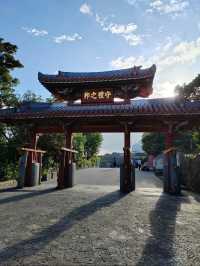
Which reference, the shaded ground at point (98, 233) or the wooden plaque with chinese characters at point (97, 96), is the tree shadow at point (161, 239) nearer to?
the shaded ground at point (98, 233)

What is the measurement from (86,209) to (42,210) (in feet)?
4.54

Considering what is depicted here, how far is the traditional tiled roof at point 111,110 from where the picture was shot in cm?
1425

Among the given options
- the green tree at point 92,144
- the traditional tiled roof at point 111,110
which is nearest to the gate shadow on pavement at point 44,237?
the traditional tiled roof at point 111,110

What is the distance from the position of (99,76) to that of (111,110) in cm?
332

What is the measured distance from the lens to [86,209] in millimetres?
9125

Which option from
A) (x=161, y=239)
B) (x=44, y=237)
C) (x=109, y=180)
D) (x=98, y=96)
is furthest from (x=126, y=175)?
(x=44, y=237)

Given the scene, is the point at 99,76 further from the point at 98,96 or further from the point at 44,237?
the point at 44,237

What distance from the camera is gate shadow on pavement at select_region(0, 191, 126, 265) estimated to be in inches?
185

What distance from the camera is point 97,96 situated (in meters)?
17.4

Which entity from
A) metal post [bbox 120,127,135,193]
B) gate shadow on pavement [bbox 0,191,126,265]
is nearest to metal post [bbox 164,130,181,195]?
metal post [bbox 120,127,135,193]

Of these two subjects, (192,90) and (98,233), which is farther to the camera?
(192,90)

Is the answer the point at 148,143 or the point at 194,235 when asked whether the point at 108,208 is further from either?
the point at 148,143

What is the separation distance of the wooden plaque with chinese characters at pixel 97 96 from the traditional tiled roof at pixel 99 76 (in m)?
0.77

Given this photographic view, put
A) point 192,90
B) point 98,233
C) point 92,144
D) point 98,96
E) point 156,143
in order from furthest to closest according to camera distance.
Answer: point 92,144 → point 156,143 → point 192,90 → point 98,96 → point 98,233
